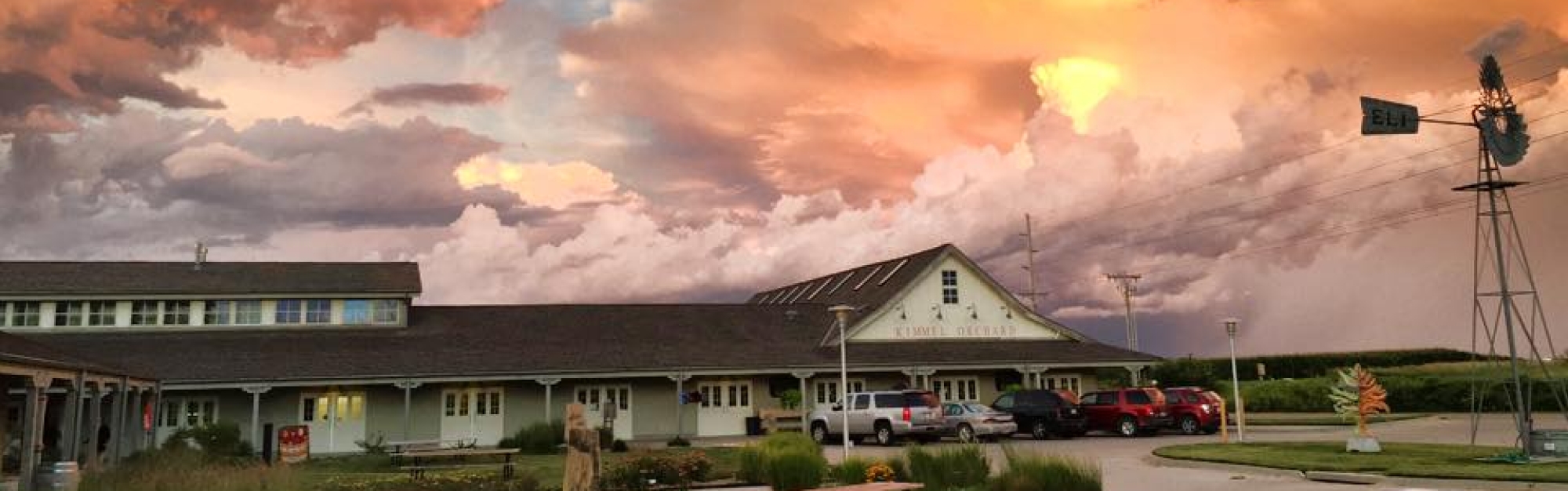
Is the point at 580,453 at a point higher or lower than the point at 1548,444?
higher

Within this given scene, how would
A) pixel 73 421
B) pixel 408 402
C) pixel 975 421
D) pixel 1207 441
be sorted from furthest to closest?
pixel 408 402
pixel 975 421
pixel 1207 441
pixel 73 421

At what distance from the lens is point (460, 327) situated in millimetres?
39375

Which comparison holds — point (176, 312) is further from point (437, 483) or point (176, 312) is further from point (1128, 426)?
point (1128, 426)

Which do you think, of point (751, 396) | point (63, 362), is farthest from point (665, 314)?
point (63, 362)

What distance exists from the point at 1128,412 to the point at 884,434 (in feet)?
25.4

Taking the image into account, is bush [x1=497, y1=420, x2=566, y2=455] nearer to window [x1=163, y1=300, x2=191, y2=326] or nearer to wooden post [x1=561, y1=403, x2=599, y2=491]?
window [x1=163, y1=300, x2=191, y2=326]

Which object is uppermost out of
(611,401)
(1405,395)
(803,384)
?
(803,384)

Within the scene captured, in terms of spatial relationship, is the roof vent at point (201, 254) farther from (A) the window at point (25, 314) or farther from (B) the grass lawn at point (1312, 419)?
(B) the grass lawn at point (1312, 419)

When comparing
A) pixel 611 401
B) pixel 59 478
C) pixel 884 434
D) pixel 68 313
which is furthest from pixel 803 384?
pixel 68 313

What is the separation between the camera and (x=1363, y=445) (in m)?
21.9

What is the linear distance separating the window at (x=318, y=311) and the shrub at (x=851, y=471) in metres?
26.2

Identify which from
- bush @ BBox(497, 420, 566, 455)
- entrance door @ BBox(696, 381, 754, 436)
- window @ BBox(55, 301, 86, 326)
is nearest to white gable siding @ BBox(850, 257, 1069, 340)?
entrance door @ BBox(696, 381, 754, 436)

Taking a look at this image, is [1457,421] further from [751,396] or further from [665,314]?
[665,314]

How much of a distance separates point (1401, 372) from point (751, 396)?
32.8 meters
